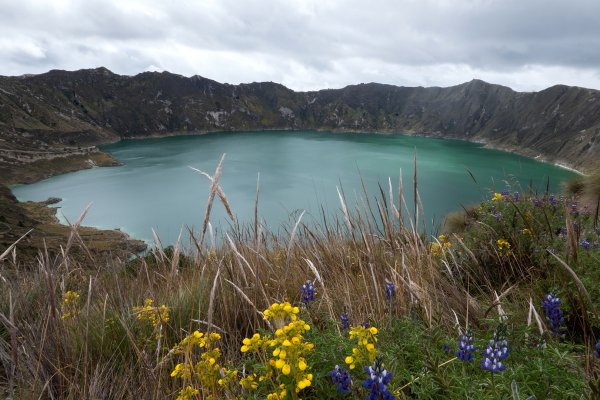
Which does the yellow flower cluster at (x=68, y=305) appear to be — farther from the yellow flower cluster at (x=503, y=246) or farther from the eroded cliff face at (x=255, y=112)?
the eroded cliff face at (x=255, y=112)

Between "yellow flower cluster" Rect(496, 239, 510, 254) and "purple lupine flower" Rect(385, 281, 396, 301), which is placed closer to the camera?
"purple lupine flower" Rect(385, 281, 396, 301)

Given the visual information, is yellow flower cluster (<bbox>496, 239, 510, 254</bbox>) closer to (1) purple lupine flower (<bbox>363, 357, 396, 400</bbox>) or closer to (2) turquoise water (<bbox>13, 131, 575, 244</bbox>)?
(1) purple lupine flower (<bbox>363, 357, 396, 400</bbox>)

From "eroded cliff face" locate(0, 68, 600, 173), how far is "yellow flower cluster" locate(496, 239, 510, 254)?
9246cm

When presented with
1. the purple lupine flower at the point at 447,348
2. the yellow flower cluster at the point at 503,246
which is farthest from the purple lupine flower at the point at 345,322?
the yellow flower cluster at the point at 503,246

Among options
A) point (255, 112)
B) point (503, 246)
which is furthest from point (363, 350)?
point (255, 112)

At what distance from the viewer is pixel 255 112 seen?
604ft

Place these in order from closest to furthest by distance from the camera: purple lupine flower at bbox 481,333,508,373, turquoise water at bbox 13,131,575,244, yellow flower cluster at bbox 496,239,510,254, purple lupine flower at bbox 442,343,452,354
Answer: purple lupine flower at bbox 481,333,508,373 → purple lupine flower at bbox 442,343,452,354 → yellow flower cluster at bbox 496,239,510,254 → turquoise water at bbox 13,131,575,244

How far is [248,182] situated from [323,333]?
61.6m

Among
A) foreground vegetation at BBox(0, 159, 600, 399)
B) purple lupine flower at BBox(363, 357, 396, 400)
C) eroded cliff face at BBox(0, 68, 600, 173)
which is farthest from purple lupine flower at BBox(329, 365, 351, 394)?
eroded cliff face at BBox(0, 68, 600, 173)

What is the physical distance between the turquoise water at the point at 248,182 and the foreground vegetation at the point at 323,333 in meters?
23.4

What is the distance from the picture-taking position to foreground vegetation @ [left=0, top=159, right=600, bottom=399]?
4.43 feet

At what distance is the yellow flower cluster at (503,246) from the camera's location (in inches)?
127

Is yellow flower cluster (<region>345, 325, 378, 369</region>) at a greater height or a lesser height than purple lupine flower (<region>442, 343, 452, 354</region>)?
greater

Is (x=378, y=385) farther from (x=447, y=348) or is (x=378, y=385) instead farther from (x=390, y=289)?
(x=390, y=289)
